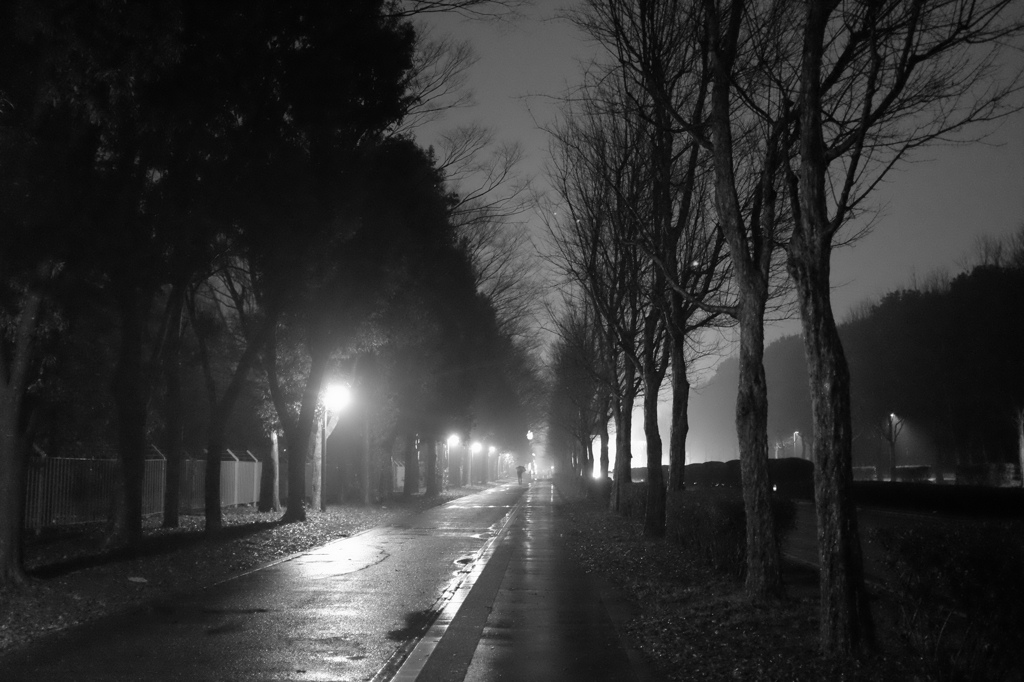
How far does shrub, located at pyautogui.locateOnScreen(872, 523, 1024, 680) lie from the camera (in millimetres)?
6684

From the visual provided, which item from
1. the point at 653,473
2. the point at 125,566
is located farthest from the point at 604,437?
the point at 125,566

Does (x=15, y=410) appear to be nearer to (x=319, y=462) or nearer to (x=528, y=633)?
(x=528, y=633)

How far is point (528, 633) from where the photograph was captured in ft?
33.9

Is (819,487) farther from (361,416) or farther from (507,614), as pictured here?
(361,416)

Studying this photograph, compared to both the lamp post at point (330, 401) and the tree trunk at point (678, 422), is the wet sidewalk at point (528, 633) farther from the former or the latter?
the lamp post at point (330, 401)

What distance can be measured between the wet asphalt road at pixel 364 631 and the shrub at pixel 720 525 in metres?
1.77

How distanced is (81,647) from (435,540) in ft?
47.3

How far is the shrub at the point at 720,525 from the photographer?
1326cm

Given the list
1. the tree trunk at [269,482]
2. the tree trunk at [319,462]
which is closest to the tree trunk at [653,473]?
the tree trunk at [319,462]

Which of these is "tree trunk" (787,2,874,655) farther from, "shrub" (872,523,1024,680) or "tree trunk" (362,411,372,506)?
"tree trunk" (362,411,372,506)

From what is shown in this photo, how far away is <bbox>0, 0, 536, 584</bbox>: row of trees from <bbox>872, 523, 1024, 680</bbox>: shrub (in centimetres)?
827

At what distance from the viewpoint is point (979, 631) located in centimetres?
686

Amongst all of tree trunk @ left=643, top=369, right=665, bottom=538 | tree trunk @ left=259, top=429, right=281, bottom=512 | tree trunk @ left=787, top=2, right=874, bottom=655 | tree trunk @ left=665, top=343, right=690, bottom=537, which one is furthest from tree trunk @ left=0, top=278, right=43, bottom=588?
tree trunk @ left=259, top=429, right=281, bottom=512

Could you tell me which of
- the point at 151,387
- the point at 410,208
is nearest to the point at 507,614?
the point at 151,387
